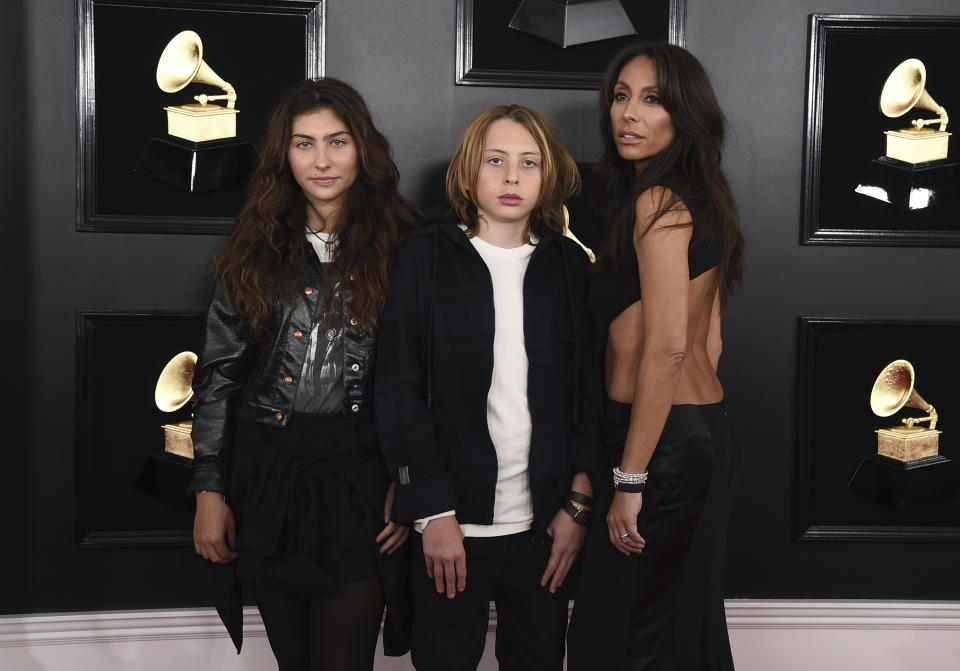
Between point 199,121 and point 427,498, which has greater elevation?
point 199,121

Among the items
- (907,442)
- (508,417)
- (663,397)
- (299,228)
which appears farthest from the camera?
(907,442)

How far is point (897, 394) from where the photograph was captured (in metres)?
2.65

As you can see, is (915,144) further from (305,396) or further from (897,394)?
(305,396)

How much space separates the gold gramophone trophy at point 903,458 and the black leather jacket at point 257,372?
179 cm

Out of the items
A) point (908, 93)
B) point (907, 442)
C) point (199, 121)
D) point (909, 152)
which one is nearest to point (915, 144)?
point (909, 152)

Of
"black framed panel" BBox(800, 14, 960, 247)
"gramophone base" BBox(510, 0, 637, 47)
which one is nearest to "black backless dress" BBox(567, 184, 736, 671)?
"gramophone base" BBox(510, 0, 637, 47)

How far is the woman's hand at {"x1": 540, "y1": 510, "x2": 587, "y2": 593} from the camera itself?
5.92 feet

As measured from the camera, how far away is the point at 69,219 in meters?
2.44

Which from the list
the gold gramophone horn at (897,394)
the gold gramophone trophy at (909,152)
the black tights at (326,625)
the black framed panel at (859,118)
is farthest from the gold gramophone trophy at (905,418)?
the black tights at (326,625)

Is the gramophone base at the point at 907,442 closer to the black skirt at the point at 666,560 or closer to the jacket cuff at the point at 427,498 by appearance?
the black skirt at the point at 666,560

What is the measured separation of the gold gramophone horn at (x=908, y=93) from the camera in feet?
8.34

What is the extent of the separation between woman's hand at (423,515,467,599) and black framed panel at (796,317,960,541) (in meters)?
1.41

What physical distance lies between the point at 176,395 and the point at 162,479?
27cm

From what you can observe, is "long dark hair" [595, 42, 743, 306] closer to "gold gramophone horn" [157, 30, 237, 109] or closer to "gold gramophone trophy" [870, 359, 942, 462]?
"gold gramophone trophy" [870, 359, 942, 462]
